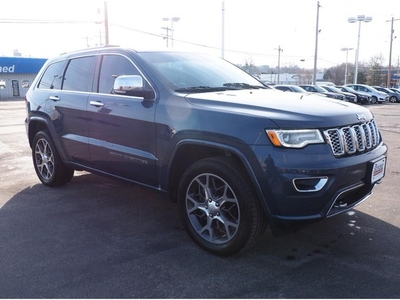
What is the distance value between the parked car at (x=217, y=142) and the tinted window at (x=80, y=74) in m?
0.02

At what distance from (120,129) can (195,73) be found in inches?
40.7

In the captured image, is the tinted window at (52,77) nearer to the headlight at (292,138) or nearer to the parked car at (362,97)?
the headlight at (292,138)

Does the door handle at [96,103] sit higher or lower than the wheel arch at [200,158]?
higher

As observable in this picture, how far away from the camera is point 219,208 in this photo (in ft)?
11.9

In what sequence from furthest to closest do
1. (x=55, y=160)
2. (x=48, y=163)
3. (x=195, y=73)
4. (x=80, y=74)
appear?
1. (x=48, y=163)
2. (x=55, y=160)
3. (x=80, y=74)
4. (x=195, y=73)

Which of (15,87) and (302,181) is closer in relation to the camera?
(302,181)

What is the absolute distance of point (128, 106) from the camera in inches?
166

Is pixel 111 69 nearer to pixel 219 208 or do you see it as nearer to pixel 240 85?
pixel 240 85

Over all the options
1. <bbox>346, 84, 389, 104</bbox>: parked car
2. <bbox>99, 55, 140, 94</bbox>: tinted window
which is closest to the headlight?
<bbox>99, 55, 140, 94</bbox>: tinted window

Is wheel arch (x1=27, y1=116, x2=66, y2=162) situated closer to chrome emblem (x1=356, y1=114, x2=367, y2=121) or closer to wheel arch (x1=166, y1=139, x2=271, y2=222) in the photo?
wheel arch (x1=166, y1=139, x2=271, y2=222)

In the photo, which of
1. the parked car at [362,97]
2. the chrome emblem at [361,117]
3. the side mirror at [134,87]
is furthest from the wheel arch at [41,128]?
the parked car at [362,97]

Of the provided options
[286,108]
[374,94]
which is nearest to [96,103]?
[286,108]

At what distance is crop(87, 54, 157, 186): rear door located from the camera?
13.3 feet

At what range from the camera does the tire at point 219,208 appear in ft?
11.0
